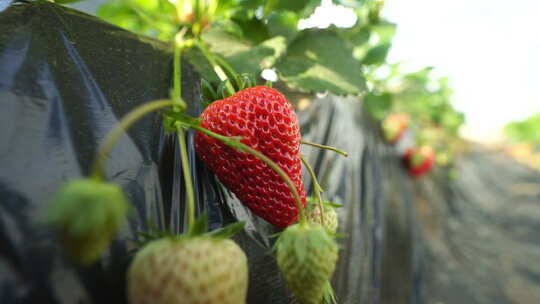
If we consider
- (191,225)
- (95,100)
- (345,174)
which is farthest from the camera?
(345,174)

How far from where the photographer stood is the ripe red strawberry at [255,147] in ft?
1.74

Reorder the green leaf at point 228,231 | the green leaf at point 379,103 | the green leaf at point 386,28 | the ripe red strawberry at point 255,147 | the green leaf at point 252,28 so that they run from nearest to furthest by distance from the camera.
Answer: the green leaf at point 228,231, the ripe red strawberry at point 255,147, the green leaf at point 252,28, the green leaf at point 386,28, the green leaf at point 379,103

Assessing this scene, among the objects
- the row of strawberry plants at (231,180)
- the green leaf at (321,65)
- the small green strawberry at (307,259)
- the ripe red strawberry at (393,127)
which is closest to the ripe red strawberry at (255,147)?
the row of strawberry plants at (231,180)

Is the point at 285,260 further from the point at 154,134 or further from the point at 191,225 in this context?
the point at 154,134

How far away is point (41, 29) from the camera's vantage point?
0.54 metres

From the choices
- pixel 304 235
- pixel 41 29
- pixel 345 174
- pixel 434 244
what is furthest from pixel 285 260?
pixel 434 244

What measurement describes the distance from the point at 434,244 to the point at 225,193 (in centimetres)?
156

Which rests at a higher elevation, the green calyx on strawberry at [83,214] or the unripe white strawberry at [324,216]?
the green calyx on strawberry at [83,214]

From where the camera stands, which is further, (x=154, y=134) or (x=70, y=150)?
(x=154, y=134)

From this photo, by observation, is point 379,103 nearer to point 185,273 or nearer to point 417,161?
point 417,161

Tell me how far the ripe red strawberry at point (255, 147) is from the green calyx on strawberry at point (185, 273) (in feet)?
0.58

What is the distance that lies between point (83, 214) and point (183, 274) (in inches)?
4.7

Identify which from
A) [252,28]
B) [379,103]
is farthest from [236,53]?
[379,103]

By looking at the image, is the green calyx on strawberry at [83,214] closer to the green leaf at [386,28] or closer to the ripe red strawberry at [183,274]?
the ripe red strawberry at [183,274]
